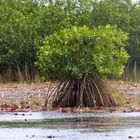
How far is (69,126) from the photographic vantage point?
63.0ft

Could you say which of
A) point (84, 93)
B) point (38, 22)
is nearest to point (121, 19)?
point (38, 22)

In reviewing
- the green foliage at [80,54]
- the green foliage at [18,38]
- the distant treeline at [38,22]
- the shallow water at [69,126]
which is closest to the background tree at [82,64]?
the green foliage at [80,54]

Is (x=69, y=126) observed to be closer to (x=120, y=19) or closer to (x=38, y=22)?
(x=38, y=22)

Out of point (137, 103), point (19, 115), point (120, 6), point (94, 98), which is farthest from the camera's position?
point (120, 6)

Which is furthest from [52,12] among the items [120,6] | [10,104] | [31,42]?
[10,104]

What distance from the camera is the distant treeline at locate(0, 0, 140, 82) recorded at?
180 feet

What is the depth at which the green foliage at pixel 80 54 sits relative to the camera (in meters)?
26.2

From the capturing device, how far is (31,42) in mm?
55594

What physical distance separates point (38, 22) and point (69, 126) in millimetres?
37666

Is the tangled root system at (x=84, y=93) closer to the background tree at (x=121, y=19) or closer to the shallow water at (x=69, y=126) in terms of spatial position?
the shallow water at (x=69, y=126)

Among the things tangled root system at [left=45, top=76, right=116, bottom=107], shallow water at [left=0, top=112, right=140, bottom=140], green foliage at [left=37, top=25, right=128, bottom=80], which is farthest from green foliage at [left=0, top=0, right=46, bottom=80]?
shallow water at [left=0, top=112, right=140, bottom=140]

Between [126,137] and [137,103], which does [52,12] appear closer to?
[137,103]

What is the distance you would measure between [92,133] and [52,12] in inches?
1594

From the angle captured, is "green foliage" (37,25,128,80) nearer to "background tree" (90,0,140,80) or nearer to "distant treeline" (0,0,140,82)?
"distant treeline" (0,0,140,82)
